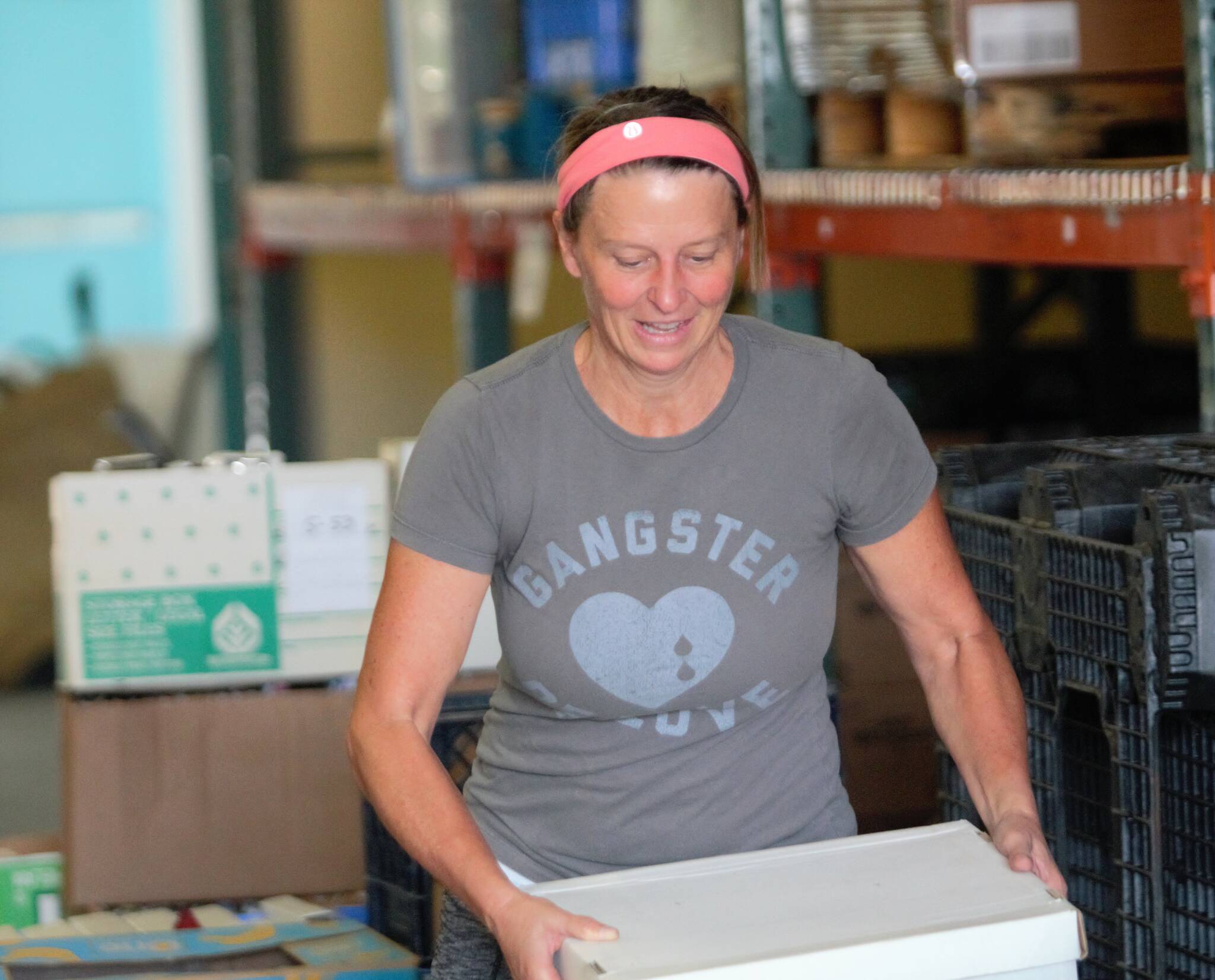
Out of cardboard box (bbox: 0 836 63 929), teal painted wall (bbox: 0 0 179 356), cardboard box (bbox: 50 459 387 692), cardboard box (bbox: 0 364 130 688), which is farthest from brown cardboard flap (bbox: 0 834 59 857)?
teal painted wall (bbox: 0 0 179 356)

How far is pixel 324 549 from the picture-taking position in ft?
10.2

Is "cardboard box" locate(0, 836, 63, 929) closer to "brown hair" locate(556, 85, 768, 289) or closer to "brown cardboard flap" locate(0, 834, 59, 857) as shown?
"brown cardboard flap" locate(0, 834, 59, 857)

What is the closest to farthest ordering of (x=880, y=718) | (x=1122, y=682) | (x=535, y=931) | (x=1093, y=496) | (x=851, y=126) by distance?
(x=535, y=931)
(x=1122, y=682)
(x=1093, y=496)
(x=851, y=126)
(x=880, y=718)

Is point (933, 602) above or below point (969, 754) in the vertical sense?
above

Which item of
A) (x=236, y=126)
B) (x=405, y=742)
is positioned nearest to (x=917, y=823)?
(x=405, y=742)

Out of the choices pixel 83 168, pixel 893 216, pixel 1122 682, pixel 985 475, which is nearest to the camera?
pixel 1122 682

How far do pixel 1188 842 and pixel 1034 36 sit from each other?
5.27 feet

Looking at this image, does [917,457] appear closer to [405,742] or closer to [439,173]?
[405,742]

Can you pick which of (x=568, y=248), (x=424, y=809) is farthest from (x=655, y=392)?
(x=424, y=809)

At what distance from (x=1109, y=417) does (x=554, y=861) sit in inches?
207

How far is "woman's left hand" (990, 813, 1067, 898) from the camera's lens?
1709mm

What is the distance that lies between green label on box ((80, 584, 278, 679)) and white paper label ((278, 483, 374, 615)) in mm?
53

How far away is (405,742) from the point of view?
1769 mm

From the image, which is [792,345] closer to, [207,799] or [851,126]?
[207,799]
